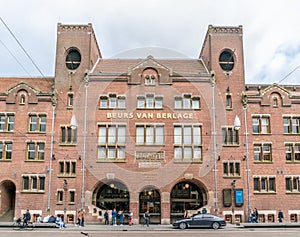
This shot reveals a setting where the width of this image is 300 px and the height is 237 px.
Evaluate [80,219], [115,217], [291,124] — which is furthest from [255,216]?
[80,219]

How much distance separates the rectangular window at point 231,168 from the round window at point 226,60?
10.4 m

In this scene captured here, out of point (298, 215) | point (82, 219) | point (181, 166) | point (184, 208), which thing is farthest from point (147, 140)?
point (298, 215)

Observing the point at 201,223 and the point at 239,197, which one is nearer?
the point at 201,223

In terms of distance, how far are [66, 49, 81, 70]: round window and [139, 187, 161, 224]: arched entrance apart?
51.2 ft

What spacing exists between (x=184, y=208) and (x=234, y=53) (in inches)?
704

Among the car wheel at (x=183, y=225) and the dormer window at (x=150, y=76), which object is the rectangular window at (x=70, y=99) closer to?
the dormer window at (x=150, y=76)

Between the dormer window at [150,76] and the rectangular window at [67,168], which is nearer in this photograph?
the rectangular window at [67,168]

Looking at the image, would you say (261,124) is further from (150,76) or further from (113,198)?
(113,198)

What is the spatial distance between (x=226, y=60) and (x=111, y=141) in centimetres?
1570

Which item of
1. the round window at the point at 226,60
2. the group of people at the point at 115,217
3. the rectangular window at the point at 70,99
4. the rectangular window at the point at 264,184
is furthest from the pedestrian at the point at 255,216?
the rectangular window at the point at 70,99

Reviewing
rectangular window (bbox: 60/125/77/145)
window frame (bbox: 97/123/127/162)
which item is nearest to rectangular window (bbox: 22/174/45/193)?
rectangular window (bbox: 60/125/77/145)

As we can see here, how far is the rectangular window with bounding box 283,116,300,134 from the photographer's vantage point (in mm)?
41000

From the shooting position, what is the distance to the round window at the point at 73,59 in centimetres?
4253

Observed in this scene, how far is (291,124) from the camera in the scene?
41000 millimetres
